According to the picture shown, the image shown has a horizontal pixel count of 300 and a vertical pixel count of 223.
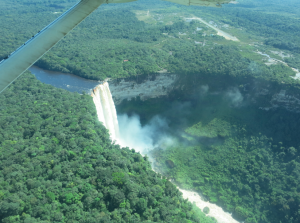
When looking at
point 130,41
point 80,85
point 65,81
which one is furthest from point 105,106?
point 130,41

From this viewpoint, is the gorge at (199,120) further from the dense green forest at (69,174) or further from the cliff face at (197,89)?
the dense green forest at (69,174)

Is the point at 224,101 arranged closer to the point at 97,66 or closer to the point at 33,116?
the point at 97,66

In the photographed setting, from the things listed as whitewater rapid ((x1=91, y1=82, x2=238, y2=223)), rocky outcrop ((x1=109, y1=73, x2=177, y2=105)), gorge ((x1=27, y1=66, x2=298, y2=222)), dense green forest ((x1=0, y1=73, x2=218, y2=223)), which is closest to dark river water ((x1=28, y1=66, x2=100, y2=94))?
whitewater rapid ((x1=91, y1=82, x2=238, y2=223))

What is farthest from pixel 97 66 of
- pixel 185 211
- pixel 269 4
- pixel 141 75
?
pixel 269 4

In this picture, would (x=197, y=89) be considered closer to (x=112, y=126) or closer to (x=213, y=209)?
(x=112, y=126)

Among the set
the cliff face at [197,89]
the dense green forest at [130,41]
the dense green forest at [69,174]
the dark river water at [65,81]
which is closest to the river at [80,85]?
the dark river water at [65,81]

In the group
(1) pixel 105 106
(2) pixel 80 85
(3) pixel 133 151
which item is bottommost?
(3) pixel 133 151
